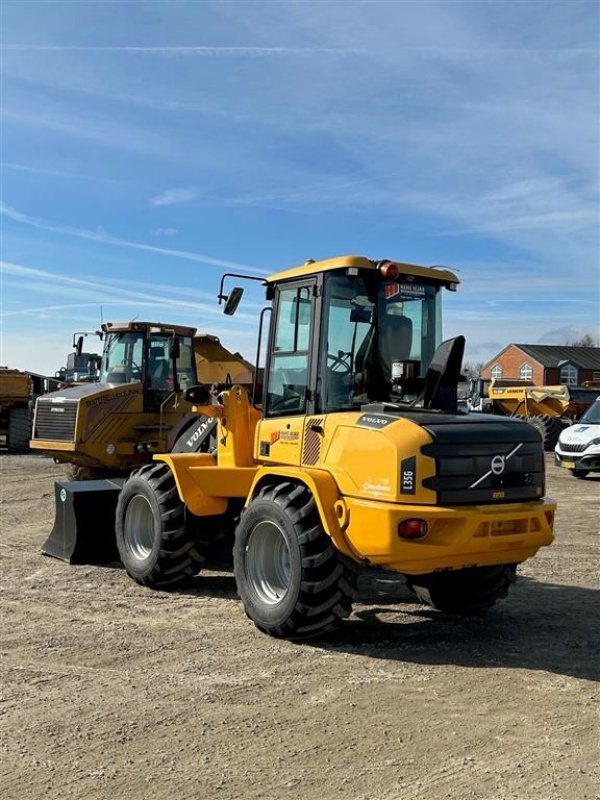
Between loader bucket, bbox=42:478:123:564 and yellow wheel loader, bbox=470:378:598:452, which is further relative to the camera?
yellow wheel loader, bbox=470:378:598:452

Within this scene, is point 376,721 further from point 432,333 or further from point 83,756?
point 432,333

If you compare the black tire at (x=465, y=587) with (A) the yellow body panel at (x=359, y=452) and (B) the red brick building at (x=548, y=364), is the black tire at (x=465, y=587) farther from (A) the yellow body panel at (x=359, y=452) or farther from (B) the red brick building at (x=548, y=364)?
(B) the red brick building at (x=548, y=364)

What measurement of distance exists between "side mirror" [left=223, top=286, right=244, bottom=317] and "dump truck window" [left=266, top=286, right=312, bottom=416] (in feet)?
1.15

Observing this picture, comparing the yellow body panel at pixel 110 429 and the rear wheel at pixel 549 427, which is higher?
the rear wheel at pixel 549 427

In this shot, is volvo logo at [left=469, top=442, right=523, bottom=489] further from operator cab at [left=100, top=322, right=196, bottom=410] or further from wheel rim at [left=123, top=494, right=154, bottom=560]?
operator cab at [left=100, top=322, right=196, bottom=410]

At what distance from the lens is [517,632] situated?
6.47 meters

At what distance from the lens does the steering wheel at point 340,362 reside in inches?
244

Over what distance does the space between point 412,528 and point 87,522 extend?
4.35 metres

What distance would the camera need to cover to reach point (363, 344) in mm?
6262

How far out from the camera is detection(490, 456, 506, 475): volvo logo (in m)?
5.76

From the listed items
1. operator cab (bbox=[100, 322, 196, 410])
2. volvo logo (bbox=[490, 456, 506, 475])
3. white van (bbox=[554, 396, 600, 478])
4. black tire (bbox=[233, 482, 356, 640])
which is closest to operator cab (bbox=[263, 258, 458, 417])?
black tire (bbox=[233, 482, 356, 640])

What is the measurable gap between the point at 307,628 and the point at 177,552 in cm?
184

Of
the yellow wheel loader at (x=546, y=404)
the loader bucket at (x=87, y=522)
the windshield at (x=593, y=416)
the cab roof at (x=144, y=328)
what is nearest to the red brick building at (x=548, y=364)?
the yellow wheel loader at (x=546, y=404)

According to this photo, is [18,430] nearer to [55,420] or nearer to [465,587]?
[55,420]
